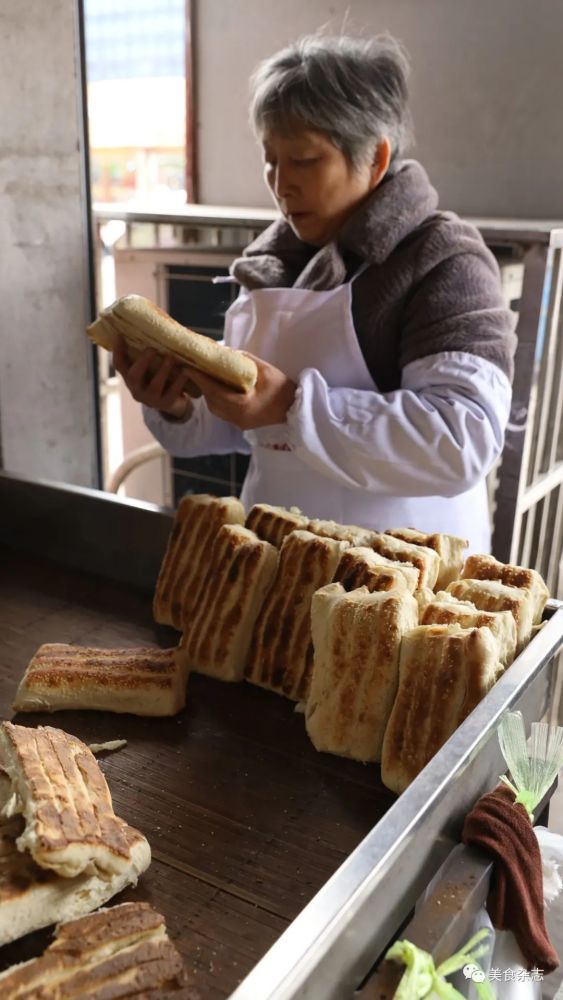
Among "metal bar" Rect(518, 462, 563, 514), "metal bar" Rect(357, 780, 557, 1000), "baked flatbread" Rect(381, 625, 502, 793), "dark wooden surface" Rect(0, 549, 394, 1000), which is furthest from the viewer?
"metal bar" Rect(518, 462, 563, 514)

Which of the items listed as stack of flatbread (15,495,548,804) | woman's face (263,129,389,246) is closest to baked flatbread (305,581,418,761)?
stack of flatbread (15,495,548,804)

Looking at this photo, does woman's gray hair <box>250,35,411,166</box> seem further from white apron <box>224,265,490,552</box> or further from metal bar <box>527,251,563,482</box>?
metal bar <box>527,251,563,482</box>

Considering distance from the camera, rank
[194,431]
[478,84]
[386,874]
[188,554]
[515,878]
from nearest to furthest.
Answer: [386,874] < [515,878] < [188,554] < [194,431] < [478,84]

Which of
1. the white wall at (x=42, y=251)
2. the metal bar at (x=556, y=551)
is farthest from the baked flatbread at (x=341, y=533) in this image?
the metal bar at (x=556, y=551)

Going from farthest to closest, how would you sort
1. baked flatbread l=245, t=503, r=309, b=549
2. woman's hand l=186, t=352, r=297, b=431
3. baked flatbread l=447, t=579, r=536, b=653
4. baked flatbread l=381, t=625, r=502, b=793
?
woman's hand l=186, t=352, r=297, b=431, baked flatbread l=245, t=503, r=309, b=549, baked flatbread l=447, t=579, r=536, b=653, baked flatbread l=381, t=625, r=502, b=793

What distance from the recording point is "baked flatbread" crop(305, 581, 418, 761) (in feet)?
4.14

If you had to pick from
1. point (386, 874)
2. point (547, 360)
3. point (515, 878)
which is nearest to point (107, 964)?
point (386, 874)

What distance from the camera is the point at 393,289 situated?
190 cm

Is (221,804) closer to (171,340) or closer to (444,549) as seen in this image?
(444,549)

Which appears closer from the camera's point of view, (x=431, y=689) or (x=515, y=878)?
(x=515, y=878)

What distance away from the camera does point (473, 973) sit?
0.92 meters

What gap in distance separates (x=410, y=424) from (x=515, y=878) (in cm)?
100

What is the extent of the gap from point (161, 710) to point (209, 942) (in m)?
0.48

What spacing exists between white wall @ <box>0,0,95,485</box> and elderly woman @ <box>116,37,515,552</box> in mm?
644
